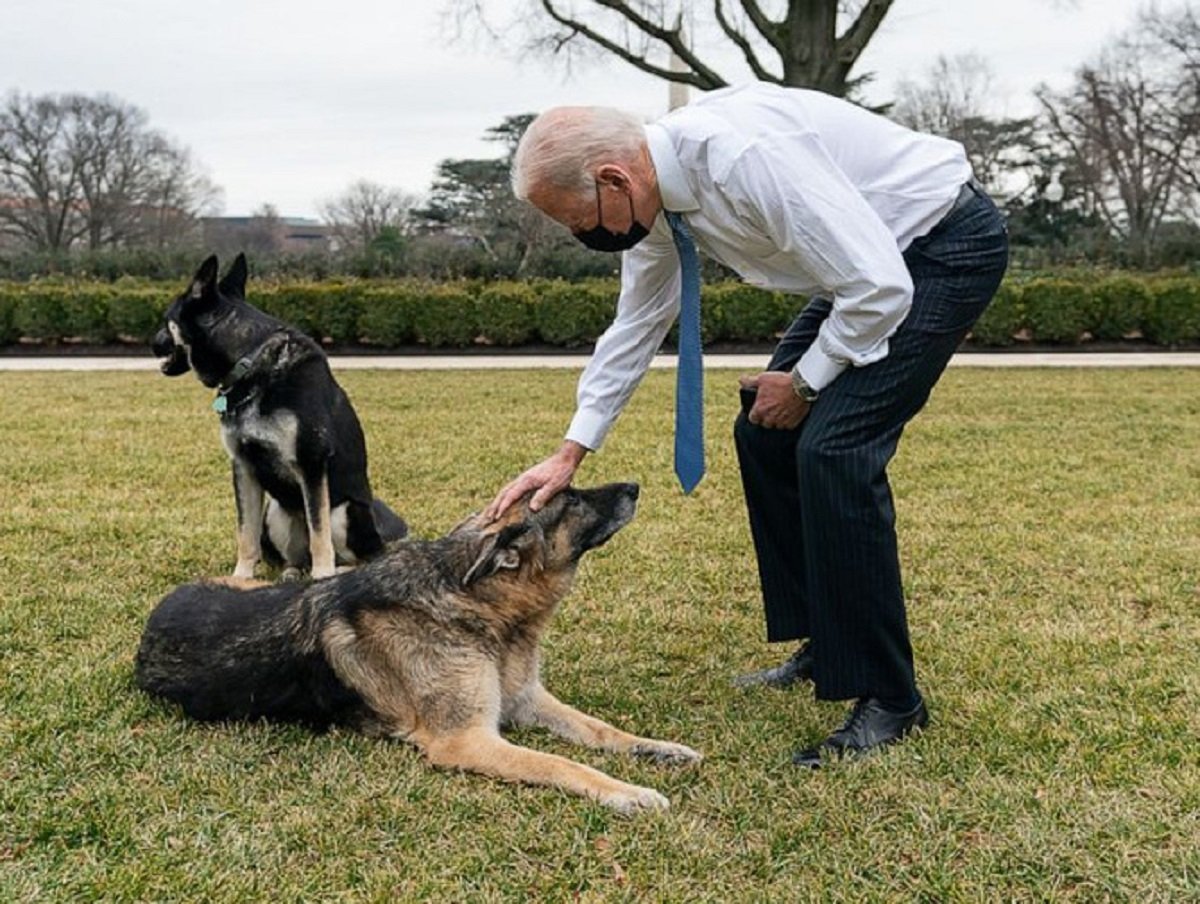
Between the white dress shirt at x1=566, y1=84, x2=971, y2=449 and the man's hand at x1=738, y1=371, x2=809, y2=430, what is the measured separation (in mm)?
115

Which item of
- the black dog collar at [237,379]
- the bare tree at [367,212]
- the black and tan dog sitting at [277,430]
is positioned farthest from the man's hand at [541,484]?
the bare tree at [367,212]

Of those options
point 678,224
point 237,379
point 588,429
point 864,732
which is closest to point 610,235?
point 678,224

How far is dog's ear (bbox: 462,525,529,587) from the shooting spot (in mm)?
3525

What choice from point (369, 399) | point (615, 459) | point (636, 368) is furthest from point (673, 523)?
point (369, 399)

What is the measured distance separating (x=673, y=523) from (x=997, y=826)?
375 cm

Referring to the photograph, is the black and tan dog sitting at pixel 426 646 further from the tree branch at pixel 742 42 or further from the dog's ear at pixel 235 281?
the tree branch at pixel 742 42

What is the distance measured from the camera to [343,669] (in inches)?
140

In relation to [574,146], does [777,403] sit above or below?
below

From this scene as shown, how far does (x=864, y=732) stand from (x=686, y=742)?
539 mm

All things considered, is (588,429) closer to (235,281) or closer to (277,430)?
(277,430)

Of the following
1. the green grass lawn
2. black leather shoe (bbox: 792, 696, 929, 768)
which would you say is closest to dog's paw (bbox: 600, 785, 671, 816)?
the green grass lawn

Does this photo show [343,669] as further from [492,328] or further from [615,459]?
[492,328]

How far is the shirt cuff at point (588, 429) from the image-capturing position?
3836mm

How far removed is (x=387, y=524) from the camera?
5.88 meters
